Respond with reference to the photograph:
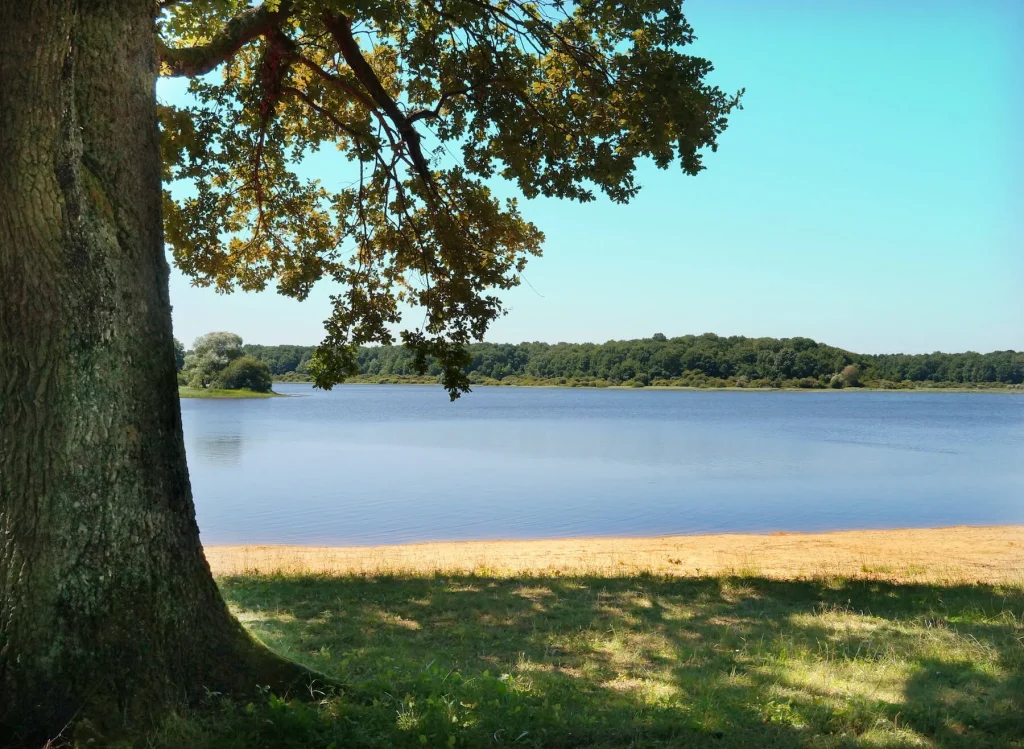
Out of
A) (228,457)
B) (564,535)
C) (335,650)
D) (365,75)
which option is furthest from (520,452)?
(335,650)

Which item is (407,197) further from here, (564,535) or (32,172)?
A: (564,535)

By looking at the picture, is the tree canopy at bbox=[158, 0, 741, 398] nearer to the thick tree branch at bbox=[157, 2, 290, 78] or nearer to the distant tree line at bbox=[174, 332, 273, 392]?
the thick tree branch at bbox=[157, 2, 290, 78]

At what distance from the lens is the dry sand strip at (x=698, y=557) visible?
10898 millimetres

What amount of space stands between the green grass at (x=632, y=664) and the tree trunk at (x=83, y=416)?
0.48m

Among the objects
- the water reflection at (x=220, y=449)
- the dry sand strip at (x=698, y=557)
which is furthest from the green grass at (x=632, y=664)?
the water reflection at (x=220, y=449)

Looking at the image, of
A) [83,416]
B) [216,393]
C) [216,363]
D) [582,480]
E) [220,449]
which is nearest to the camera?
[83,416]

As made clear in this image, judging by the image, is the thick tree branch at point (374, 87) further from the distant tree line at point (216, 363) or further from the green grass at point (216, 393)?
the green grass at point (216, 393)

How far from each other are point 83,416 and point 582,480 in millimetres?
26121

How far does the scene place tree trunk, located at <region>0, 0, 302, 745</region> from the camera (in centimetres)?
396

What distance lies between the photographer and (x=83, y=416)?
407 cm

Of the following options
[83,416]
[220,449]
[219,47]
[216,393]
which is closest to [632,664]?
[83,416]

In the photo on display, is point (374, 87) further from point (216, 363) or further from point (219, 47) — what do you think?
point (216, 363)

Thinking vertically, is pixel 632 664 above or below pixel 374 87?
below

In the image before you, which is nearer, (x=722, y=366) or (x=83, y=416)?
(x=83, y=416)
